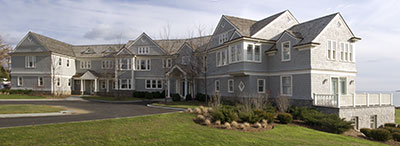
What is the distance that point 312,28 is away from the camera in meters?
20.8

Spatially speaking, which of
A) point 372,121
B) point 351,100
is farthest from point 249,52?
point 372,121

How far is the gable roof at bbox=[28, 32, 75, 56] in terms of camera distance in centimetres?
3423

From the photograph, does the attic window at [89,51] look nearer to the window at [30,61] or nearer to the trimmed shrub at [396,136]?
the window at [30,61]

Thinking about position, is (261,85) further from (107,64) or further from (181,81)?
(107,64)

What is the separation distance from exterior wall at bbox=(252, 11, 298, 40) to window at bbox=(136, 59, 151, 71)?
1826 centimetres

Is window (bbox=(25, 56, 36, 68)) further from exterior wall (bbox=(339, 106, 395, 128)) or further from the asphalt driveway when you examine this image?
exterior wall (bbox=(339, 106, 395, 128))

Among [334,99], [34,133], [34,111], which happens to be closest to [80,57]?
[34,111]

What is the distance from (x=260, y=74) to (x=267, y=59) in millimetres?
1585

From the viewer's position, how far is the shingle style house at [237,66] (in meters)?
19.4

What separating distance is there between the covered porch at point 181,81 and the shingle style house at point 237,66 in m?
0.12

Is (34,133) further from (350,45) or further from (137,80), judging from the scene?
(137,80)

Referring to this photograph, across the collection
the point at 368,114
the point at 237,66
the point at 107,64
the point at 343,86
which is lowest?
the point at 368,114

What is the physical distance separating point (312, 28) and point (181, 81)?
1796cm

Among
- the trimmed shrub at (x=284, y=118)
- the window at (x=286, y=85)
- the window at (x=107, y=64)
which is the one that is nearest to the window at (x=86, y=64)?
the window at (x=107, y=64)
